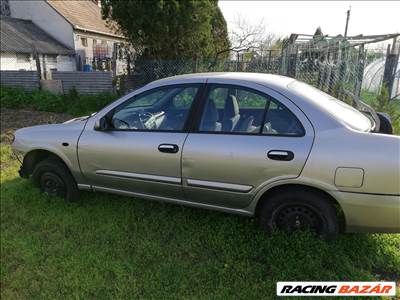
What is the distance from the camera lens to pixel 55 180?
3.60m

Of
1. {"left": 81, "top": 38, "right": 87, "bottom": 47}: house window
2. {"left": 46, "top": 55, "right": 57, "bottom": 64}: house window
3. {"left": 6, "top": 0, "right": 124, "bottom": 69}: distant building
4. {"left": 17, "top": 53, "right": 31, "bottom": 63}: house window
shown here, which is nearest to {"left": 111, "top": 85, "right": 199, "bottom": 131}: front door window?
{"left": 17, "top": 53, "right": 31, "bottom": 63}: house window

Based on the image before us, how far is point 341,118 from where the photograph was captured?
7.91ft

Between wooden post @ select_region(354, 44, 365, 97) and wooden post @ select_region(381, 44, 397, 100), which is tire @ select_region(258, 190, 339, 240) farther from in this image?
wooden post @ select_region(354, 44, 365, 97)

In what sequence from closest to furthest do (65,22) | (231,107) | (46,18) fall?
1. (231,107)
2. (65,22)
3. (46,18)

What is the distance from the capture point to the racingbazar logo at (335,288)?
2.24 meters

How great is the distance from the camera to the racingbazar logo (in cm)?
224

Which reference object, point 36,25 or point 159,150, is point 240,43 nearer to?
point 159,150

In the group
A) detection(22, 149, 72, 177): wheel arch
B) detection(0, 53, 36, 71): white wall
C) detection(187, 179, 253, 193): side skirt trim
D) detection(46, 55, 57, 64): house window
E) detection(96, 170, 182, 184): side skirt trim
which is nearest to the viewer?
detection(187, 179, 253, 193): side skirt trim

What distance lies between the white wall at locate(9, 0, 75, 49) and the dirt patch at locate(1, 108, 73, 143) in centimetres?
1620

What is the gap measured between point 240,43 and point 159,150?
1396cm

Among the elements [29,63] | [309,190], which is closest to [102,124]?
[309,190]

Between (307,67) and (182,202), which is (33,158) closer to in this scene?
(182,202)

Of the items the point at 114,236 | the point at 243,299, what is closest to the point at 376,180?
the point at 243,299

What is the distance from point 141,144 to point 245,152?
41.9 inches
